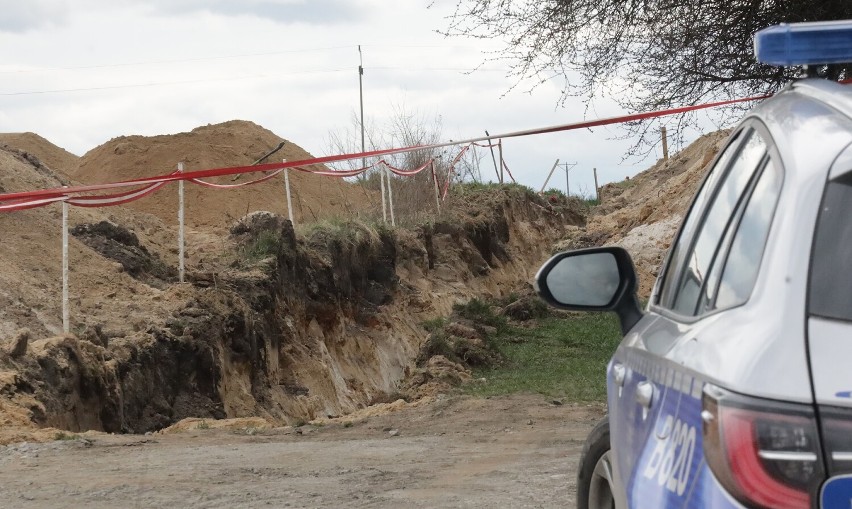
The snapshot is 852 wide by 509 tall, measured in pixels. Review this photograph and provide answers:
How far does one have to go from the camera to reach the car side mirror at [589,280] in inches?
125

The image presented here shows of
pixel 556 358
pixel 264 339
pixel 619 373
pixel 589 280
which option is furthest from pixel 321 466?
pixel 556 358

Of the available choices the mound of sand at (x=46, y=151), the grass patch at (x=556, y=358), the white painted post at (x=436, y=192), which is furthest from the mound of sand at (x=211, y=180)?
the grass patch at (x=556, y=358)

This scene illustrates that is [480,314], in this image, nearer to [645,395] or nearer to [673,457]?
[645,395]

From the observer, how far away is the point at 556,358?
60.3ft

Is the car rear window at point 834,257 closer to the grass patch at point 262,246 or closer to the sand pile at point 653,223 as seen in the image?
the grass patch at point 262,246

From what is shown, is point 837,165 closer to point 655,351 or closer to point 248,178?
point 655,351

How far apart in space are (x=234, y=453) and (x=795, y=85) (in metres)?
7.28

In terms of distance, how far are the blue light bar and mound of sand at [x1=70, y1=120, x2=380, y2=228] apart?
23592mm

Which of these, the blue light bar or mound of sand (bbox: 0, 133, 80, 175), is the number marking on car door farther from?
mound of sand (bbox: 0, 133, 80, 175)

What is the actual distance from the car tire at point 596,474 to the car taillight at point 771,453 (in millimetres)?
2164

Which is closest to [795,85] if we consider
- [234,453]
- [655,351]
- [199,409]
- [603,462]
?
[655,351]

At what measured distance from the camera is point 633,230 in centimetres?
2950

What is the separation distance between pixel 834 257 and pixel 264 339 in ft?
48.3

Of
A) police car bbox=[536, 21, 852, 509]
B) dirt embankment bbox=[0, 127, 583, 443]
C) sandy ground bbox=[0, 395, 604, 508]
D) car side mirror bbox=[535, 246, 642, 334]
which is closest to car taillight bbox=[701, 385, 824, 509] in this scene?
police car bbox=[536, 21, 852, 509]
